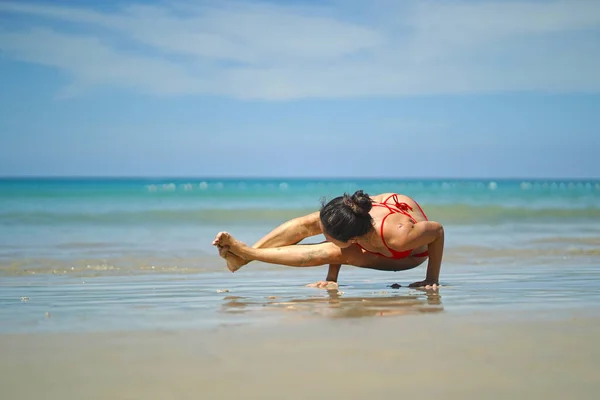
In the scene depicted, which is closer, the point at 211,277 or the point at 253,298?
the point at 253,298

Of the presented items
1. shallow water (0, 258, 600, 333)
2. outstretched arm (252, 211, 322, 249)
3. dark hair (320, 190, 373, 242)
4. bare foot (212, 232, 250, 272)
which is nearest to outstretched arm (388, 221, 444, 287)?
dark hair (320, 190, 373, 242)

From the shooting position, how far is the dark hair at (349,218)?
17.2 ft

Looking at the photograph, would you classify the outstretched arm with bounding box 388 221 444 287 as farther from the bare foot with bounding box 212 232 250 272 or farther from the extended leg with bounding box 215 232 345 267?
the bare foot with bounding box 212 232 250 272

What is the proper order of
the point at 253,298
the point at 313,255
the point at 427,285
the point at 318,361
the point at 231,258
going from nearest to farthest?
the point at 318,361
the point at 253,298
the point at 427,285
the point at 313,255
the point at 231,258

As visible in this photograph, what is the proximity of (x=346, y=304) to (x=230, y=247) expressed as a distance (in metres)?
1.41

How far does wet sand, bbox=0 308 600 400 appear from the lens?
2.77 m

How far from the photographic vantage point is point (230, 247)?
5797 mm

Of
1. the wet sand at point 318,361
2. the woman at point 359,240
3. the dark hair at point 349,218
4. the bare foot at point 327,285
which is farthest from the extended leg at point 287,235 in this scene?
the wet sand at point 318,361

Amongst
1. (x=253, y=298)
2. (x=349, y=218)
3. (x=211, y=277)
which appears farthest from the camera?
(x=211, y=277)

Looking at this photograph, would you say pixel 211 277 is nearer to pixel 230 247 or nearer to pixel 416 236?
pixel 230 247

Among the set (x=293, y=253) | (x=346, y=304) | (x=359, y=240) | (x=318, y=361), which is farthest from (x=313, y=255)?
(x=318, y=361)

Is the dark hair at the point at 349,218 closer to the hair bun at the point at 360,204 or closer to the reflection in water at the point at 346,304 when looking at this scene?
the hair bun at the point at 360,204

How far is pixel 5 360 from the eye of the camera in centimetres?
324

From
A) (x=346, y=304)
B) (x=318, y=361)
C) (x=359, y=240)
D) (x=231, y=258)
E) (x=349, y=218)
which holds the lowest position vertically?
Answer: (x=318, y=361)
